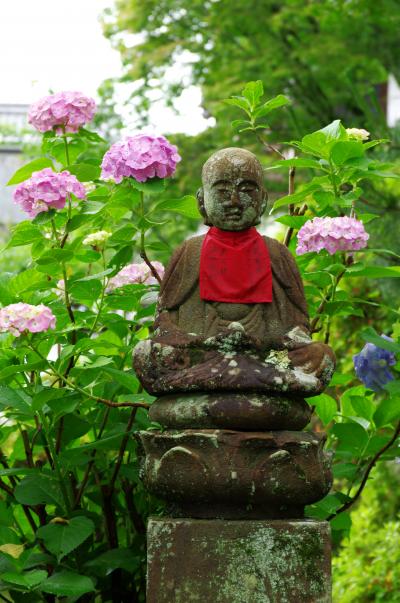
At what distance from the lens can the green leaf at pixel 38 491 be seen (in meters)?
3.33

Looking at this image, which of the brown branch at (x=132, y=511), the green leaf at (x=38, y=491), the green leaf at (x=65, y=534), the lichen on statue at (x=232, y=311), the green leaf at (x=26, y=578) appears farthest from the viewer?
the brown branch at (x=132, y=511)

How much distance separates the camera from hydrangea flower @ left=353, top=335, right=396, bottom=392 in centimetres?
376

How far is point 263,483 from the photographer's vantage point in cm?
283

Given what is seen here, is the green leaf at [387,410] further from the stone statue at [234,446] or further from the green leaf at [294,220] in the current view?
the green leaf at [294,220]

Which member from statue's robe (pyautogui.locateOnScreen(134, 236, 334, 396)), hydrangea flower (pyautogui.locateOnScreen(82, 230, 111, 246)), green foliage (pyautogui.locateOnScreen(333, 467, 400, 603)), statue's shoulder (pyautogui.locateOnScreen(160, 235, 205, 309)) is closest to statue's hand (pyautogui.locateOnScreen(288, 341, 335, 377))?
statue's robe (pyautogui.locateOnScreen(134, 236, 334, 396))

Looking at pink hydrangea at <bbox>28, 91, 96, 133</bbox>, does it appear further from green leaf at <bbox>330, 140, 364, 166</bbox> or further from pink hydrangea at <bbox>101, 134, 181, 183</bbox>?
green leaf at <bbox>330, 140, 364, 166</bbox>

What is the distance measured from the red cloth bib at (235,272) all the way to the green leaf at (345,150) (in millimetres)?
462

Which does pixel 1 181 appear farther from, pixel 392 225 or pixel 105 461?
→ pixel 105 461

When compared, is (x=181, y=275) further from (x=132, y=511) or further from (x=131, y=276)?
(x=132, y=511)

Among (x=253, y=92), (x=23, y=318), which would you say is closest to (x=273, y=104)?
(x=253, y=92)

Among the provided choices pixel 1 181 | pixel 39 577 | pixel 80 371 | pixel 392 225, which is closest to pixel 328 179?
pixel 80 371

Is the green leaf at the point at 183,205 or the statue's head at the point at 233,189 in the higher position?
the statue's head at the point at 233,189

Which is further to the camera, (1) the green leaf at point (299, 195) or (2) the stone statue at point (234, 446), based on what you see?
(1) the green leaf at point (299, 195)

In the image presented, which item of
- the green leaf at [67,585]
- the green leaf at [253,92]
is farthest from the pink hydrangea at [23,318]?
the green leaf at [253,92]
